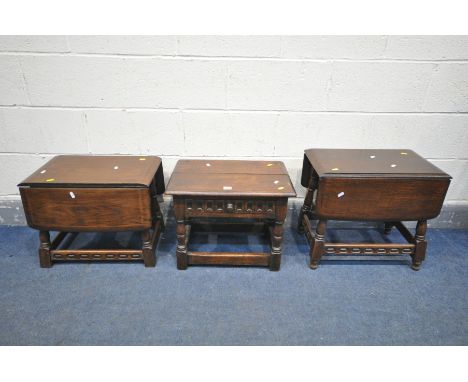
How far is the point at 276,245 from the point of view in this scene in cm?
198

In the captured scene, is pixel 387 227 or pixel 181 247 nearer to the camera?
pixel 181 247

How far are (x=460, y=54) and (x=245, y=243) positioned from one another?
181cm

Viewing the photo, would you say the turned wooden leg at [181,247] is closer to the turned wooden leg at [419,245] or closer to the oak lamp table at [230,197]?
Answer: the oak lamp table at [230,197]

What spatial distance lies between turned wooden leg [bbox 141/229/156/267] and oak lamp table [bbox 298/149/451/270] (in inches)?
38.6

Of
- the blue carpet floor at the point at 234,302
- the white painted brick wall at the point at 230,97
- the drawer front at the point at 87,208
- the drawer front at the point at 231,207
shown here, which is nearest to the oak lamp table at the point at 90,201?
the drawer front at the point at 87,208

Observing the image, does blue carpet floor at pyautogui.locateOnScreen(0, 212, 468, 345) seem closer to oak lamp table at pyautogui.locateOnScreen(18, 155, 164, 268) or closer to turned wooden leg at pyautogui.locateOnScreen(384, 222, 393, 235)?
oak lamp table at pyautogui.locateOnScreen(18, 155, 164, 268)

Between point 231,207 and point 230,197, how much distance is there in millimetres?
72

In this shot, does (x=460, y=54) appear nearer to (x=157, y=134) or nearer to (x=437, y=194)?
(x=437, y=194)

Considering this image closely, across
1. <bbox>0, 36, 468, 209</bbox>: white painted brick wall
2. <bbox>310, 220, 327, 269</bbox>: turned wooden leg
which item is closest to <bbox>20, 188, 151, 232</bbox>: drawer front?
<bbox>0, 36, 468, 209</bbox>: white painted brick wall

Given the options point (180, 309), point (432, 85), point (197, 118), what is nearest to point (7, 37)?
point (197, 118)

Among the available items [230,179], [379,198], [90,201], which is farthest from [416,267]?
[90,201]

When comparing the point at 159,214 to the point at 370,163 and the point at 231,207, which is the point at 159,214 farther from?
the point at 370,163

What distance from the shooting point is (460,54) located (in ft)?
6.74

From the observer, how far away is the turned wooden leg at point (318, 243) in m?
1.98
